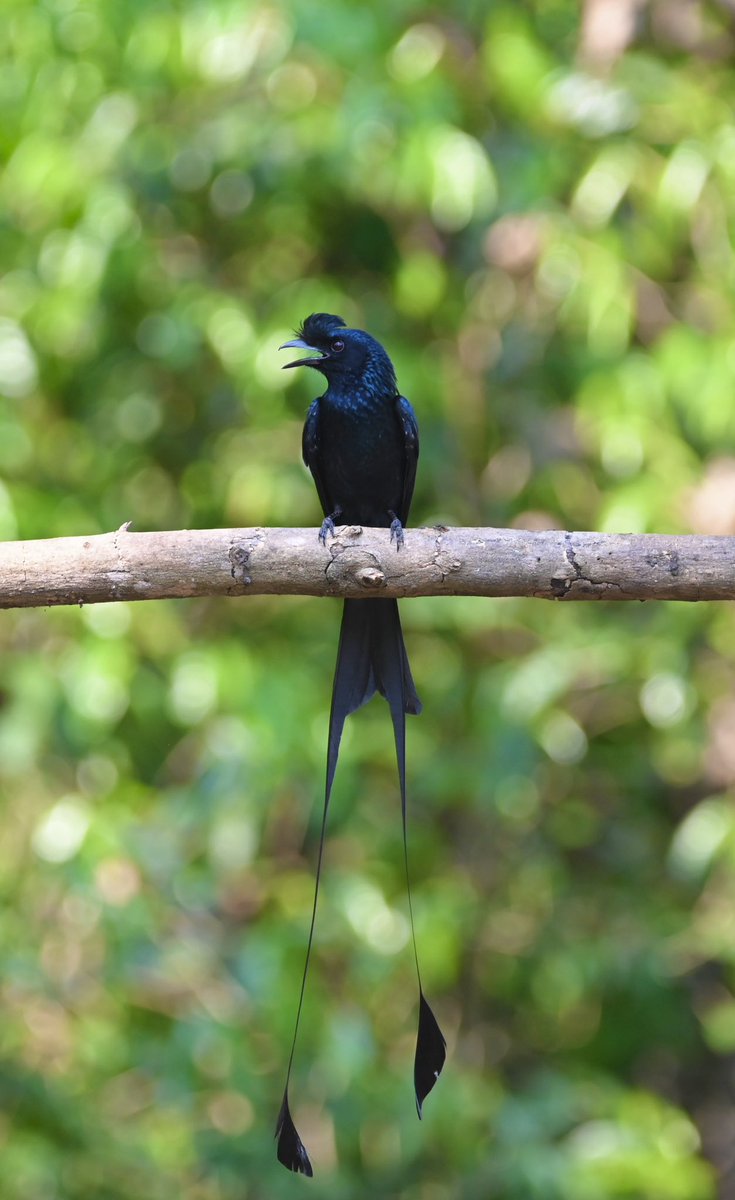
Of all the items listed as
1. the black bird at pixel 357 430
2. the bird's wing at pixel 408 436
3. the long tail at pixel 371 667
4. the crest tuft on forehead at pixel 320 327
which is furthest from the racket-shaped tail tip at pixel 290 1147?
the crest tuft on forehead at pixel 320 327

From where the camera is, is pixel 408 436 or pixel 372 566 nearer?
pixel 372 566

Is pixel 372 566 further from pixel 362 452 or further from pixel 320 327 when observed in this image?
pixel 320 327

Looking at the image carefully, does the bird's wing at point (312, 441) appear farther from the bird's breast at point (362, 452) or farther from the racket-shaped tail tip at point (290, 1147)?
the racket-shaped tail tip at point (290, 1147)

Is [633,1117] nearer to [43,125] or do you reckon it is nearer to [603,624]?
[603,624]

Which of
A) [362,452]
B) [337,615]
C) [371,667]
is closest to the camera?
[371,667]

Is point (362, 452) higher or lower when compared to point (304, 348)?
lower

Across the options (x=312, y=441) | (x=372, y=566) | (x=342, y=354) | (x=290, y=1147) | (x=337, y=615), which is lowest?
(x=337, y=615)

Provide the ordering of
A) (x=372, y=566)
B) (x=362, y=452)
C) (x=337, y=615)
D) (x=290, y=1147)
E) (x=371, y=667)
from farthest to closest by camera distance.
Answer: (x=337, y=615)
(x=362, y=452)
(x=371, y=667)
(x=372, y=566)
(x=290, y=1147)

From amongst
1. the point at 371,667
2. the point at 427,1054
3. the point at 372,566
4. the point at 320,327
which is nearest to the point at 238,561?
the point at 372,566

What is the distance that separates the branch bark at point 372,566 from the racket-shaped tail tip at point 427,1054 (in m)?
0.63

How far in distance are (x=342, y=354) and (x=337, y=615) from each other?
96 centimetres

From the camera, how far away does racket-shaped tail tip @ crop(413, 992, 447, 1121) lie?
2043 millimetres

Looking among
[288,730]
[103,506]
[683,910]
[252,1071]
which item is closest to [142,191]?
[103,506]

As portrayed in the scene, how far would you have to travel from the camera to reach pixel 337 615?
12.9 feet
